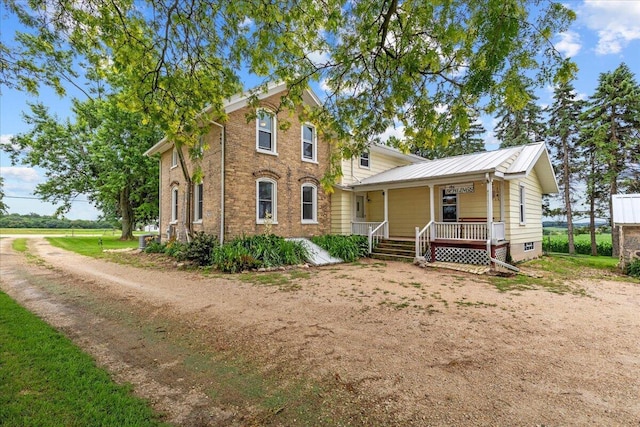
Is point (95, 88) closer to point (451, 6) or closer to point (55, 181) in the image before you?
point (451, 6)

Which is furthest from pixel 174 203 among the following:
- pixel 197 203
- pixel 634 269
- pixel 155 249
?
pixel 634 269

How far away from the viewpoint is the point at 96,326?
4887 millimetres

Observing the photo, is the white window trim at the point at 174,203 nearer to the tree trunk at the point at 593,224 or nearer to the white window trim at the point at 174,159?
the white window trim at the point at 174,159

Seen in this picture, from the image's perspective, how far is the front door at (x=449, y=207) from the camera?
14.1 meters

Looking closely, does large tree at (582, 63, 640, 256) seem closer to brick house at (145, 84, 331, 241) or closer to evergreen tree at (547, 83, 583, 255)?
evergreen tree at (547, 83, 583, 255)

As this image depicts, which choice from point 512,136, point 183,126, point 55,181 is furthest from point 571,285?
point 55,181

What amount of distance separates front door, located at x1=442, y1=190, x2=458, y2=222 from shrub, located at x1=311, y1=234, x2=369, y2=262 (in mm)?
3958

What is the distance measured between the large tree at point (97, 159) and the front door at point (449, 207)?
66.1 ft

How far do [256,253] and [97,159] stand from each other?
19.2m

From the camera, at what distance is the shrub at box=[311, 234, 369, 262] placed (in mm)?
13022

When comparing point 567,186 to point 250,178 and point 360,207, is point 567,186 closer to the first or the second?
point 360,207

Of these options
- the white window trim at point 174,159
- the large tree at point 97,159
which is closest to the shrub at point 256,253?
the white window trim at point 174,159

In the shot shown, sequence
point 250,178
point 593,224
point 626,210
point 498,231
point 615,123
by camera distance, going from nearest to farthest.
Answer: point 626,210
point 498,231
point 250,178
point 615,123
point 593,224

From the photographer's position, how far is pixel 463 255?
1156 centimetres
